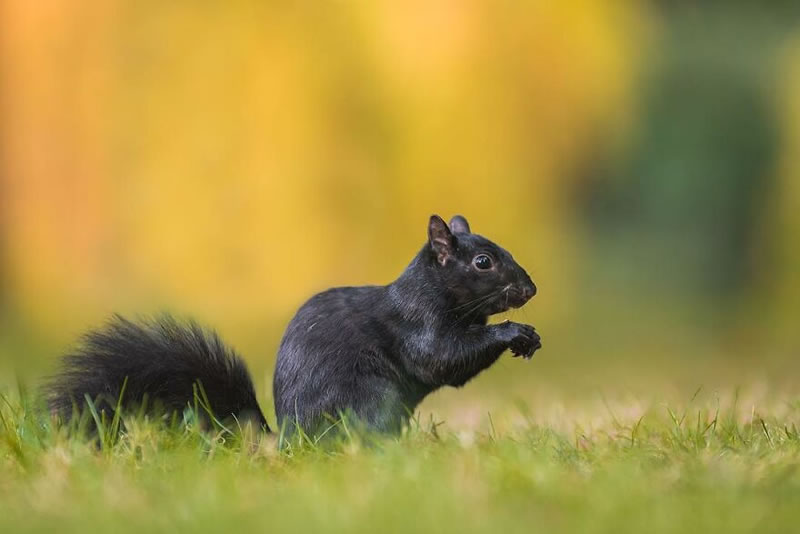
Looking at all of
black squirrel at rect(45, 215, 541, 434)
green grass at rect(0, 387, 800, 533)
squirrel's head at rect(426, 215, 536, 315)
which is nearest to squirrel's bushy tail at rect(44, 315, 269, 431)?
black squirrel at rect(45, 215, 541, 434)

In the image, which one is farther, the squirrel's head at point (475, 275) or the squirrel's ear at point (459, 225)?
the squirrel's ear at point (459, 225)

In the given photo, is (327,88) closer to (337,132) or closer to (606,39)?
(337,132)

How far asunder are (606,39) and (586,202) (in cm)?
300

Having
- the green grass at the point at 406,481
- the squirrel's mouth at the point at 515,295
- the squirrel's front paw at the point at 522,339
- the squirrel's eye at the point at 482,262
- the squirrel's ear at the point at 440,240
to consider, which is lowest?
the green grass at the point at 406,481

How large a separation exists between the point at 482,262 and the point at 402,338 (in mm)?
367

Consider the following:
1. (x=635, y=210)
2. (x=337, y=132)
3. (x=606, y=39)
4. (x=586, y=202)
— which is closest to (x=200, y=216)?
(x=337, y=132)

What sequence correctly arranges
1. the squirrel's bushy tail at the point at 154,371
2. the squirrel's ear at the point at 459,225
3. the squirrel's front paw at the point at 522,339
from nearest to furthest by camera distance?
the squirrel's bushy tail at the point at 154,371, the squirrel's front paw at the point at 522,339, the squirrel's ear at the point at 459,225

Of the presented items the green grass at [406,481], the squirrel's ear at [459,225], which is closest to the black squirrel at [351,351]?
the green grass at [406,481]

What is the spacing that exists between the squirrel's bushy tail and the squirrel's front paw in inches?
32.0

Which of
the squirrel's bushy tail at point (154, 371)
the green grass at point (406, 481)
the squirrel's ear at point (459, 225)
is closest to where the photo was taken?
the green grass at point (406, 481)

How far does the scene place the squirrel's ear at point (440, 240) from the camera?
3.60m

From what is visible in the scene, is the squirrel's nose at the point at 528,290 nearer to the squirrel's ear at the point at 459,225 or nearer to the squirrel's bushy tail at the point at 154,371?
the squirrel's ear at the point at 459,225

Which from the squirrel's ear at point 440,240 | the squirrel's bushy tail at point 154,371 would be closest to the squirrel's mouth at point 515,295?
the squirrel's ear at point 440,240

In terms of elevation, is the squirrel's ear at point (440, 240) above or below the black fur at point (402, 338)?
above
